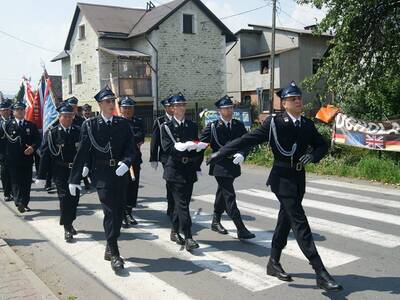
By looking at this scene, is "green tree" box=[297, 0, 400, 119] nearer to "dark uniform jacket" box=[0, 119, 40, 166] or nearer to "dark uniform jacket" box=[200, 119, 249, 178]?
"dark uniform jacket" box=[200, 119, 249, 178]

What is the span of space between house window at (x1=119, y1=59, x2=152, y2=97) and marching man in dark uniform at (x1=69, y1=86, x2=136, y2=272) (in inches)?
1109

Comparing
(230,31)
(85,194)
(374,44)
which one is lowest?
(85,194)

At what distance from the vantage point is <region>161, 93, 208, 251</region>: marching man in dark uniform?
6762 mm

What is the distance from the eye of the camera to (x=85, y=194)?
11.6 meters

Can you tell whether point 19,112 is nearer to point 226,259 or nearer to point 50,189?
point 50,189

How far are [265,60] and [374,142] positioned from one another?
27.5m

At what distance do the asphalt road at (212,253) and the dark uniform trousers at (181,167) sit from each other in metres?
0.52

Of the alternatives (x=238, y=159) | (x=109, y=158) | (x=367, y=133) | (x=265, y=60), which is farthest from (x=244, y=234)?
(x=265, y=60)

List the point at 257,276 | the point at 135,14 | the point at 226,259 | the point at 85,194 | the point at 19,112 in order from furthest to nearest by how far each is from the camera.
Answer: the point at 135,14 → the point at 85,194 → the point at 19,112 → the point at 226,259 → the point at 257,276

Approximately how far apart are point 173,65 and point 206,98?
367cm

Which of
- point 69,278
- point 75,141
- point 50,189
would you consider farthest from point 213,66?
point 69,278

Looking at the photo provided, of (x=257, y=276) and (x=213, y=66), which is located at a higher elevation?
(x=213, y=66)

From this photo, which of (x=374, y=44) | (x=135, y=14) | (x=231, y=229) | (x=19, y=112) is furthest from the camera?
(x=135, y=14)

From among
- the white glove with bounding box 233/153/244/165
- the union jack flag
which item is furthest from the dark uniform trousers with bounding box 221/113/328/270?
the union jack flag
